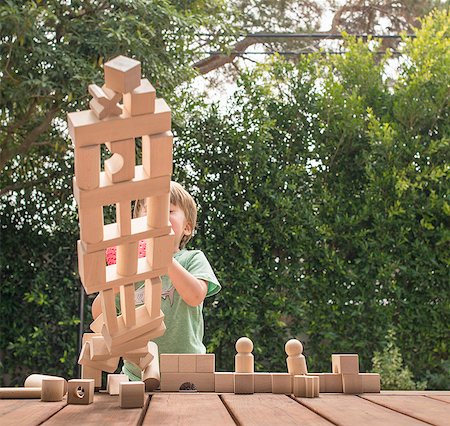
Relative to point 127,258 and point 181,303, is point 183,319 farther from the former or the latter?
point 127,258

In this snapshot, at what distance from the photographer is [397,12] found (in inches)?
360

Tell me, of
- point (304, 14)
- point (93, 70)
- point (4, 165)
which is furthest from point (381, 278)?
point (304, 14)

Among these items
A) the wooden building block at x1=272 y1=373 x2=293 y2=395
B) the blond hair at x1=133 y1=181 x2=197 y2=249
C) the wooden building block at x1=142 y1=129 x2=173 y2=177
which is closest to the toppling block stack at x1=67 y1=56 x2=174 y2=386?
the wooden building block at x1=142 y1=129 x2=173 y2=177

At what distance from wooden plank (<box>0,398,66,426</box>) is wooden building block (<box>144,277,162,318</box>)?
0.25 meters

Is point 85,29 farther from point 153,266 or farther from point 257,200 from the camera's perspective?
point 153,266

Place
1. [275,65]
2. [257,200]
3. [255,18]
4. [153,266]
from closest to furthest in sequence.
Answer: [153,266] → [257,200] → [275,65] → [255,18]

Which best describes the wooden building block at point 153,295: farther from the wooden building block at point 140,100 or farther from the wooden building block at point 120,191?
the wooden building block at point 140,100

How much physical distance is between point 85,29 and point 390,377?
9.93ft

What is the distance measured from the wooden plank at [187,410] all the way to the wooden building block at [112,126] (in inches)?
17.3

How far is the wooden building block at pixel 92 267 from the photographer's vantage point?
116 cm

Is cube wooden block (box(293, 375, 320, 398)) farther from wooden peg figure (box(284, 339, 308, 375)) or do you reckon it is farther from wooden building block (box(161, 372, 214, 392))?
wooden building block (box(161, 372, 214, 392))

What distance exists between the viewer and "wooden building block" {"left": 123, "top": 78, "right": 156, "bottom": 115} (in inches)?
42.0

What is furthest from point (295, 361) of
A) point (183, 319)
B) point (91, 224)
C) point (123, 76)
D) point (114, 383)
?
point (123, 76)

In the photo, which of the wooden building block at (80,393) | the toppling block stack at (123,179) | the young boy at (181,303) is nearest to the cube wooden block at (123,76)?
the toppling block stack at (123,179)
